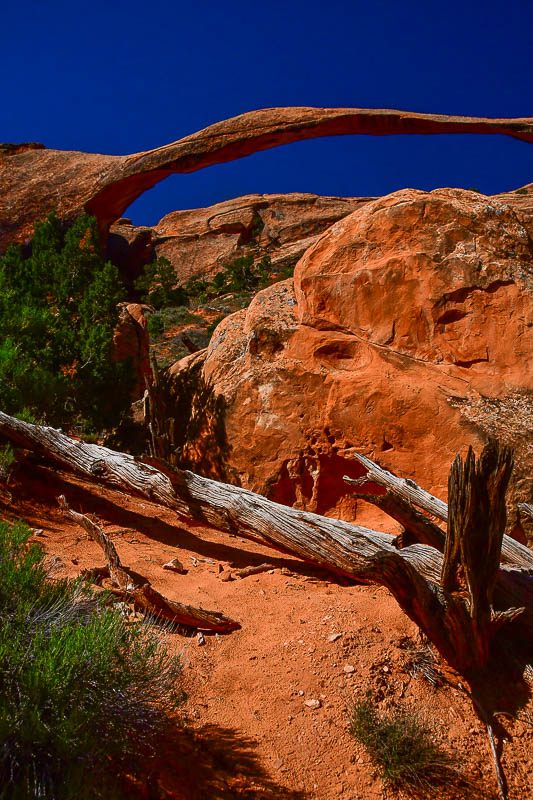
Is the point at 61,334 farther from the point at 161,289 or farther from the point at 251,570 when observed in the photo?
the point at 161,289

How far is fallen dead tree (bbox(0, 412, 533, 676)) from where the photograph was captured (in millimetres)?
3363

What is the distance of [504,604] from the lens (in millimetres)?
3816

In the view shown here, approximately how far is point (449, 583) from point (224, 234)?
38.0 metres

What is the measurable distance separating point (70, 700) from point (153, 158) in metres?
11.2

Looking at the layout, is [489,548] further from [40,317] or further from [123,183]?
[123,183]

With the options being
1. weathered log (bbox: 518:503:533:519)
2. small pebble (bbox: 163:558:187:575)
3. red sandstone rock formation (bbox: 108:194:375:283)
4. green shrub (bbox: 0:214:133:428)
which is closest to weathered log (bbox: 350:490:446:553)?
weathered log (bbox: 518:503:533:519)

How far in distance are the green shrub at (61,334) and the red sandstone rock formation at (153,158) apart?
3168mm

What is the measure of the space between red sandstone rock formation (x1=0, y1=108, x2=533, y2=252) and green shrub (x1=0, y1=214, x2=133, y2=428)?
125 inches

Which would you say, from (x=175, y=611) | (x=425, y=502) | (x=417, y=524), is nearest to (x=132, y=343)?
(x=425, y=502)

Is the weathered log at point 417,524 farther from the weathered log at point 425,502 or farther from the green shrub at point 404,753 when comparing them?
the green shrub at point 404,753

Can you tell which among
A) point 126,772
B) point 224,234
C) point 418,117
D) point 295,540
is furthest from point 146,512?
point 224,234

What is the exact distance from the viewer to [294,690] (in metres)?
3.34

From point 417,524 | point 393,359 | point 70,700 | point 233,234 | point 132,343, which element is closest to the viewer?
point 70,700

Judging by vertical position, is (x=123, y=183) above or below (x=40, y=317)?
above
